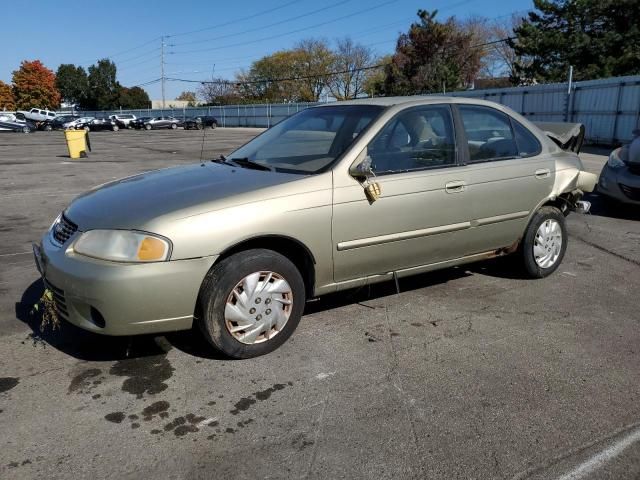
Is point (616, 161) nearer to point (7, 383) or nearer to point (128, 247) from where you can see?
point (128, 247)

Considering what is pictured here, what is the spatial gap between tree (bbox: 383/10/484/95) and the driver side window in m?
43.3

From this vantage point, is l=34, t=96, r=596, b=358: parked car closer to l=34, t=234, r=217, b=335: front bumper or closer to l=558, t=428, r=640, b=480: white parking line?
l=34, t=234, r=217, b=335: front bumper

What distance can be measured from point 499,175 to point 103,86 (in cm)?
9891

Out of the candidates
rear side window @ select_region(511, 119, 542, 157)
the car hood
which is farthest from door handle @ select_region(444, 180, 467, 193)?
the car hood

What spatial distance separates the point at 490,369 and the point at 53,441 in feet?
7.91

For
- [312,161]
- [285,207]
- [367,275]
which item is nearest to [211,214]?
[285,207]

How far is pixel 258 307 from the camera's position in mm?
3480

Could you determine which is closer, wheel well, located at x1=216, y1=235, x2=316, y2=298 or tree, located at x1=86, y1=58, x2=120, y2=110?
wheel well, located at x1=216, y1=235, x2=316, y2=298

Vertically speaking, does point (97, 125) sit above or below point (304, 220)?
above

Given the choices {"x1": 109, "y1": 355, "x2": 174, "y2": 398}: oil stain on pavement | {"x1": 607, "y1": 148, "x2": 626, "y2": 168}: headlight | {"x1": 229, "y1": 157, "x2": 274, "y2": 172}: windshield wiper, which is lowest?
{"x1": 109, "y1": 355, "x2": 174, "y2": 398}: oil stain on pavement

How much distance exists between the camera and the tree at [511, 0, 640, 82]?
101 ft

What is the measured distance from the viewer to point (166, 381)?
3.28 meters

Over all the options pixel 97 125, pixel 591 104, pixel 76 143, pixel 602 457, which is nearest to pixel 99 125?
pixel 97 125

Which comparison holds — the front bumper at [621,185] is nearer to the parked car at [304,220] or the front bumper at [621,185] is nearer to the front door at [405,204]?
the parked car at [304,220]
